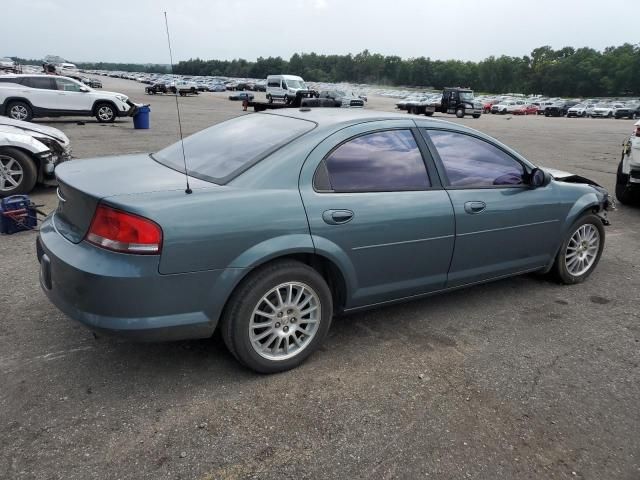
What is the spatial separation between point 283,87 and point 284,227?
3704cm

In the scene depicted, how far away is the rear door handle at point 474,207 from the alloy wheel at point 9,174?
19.7 feet

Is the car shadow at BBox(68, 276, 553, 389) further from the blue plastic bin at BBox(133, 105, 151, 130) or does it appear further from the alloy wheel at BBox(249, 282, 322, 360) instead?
the blue plastic bin at BBox(133, 105, 151, 130)

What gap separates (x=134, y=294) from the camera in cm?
261

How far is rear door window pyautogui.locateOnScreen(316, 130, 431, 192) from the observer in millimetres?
3236

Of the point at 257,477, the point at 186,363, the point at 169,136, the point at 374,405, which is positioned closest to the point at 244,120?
the point at 186,363

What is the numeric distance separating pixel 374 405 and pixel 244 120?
90.0 inches

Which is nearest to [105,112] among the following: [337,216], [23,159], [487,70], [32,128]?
[32,128]

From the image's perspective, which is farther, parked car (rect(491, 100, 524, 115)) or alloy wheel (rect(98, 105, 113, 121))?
parked car (rect(491, 100, 524, 115))

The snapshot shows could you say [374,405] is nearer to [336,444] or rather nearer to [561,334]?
[336,444]

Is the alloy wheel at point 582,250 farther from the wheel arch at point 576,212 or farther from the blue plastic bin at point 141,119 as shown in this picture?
the blue plastic bin at point 141,119

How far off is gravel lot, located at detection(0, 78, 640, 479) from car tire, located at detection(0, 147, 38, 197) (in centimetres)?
330

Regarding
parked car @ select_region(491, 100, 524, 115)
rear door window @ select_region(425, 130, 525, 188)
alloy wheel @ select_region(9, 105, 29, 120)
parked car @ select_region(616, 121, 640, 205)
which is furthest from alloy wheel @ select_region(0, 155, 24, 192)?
parked car @ select_region(491, 100, 524, 115)

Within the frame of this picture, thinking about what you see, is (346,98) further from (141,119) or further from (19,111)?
(19,111)

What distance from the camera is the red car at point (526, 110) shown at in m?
52.7
